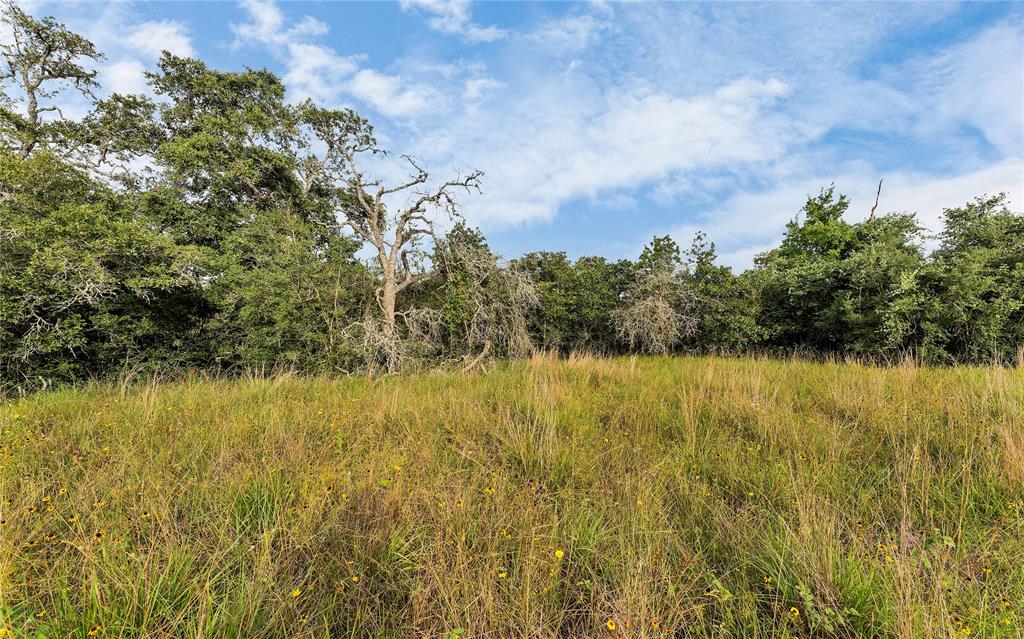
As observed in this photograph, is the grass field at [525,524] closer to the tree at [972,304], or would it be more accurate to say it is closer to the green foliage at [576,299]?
the tree at [972,304]

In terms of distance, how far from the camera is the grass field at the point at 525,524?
1500 mm

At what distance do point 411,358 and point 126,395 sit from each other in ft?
14.6

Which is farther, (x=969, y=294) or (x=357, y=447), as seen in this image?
(x=969, y=294)

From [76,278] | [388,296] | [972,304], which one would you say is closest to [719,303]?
[972,304]

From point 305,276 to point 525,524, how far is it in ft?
28.0

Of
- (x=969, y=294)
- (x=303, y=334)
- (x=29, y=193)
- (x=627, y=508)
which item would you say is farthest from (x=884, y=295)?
(x=29, y=193)

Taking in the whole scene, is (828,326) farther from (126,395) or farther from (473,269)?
(126,395)

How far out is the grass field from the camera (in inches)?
59.1

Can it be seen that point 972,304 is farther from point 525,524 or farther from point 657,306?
point 525,524

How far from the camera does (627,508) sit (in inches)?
84.8

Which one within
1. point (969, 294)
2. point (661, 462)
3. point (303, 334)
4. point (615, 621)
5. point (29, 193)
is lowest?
point (615, 621)

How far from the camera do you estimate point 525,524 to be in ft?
6.46

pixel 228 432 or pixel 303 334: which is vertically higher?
pixel 303 334

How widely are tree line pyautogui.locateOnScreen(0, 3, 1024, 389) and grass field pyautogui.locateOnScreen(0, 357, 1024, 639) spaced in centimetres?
485
